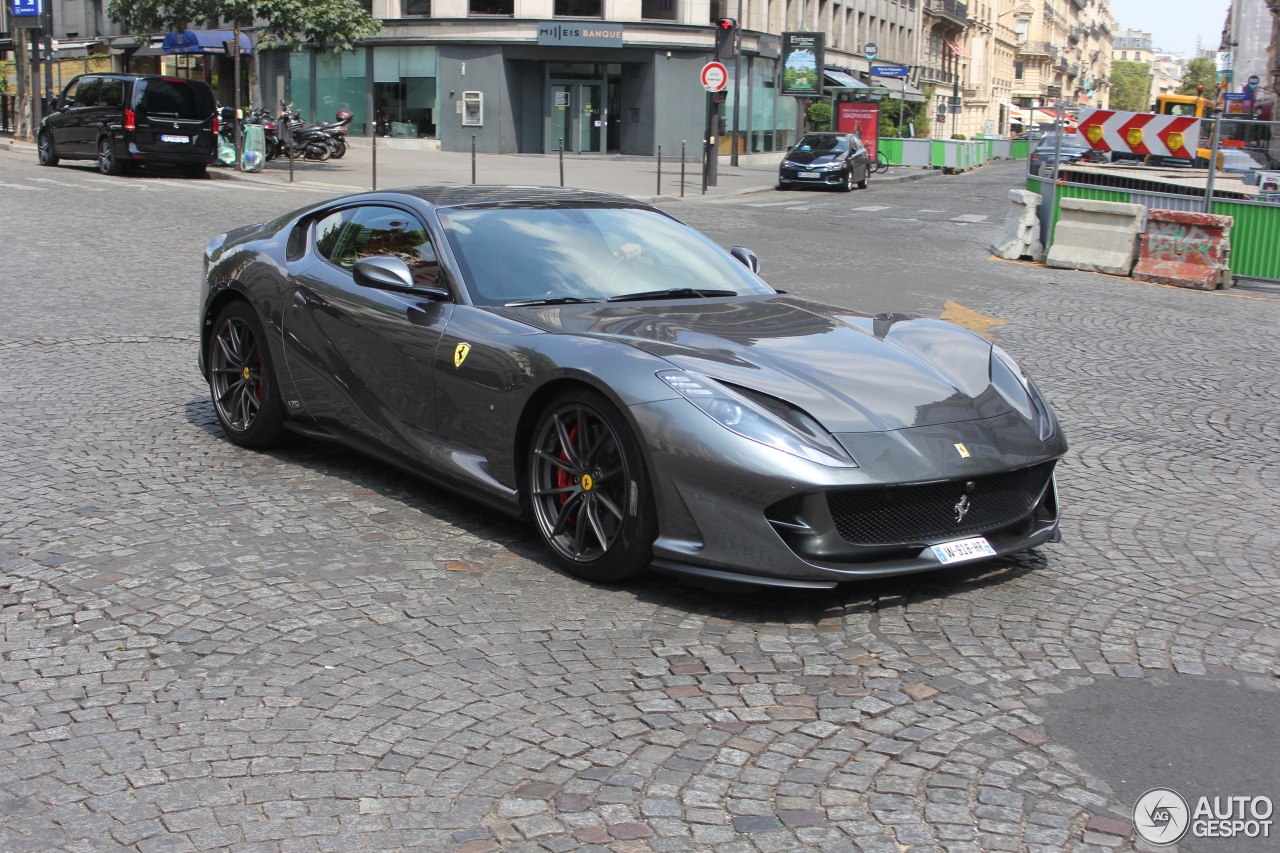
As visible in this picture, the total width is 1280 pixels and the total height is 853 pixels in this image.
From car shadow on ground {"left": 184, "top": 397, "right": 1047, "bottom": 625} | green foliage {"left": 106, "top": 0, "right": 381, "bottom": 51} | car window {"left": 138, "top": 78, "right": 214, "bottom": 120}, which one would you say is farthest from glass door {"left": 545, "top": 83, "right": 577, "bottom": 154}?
car shadow on ground {"left": 184, "top": 397, "right": 1047, "bottom": 625}

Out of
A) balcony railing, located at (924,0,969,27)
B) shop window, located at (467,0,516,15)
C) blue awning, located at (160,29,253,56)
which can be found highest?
balcony railing, located at (924,0,969,27)

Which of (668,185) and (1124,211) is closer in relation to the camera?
(1124,211)

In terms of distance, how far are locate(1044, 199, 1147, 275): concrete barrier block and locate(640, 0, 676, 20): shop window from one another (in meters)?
31.2

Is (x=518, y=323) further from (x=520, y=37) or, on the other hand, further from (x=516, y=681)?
(x=520, y=37)

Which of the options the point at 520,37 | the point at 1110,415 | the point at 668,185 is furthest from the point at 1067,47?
the point at 1110,415

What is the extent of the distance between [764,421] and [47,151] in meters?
27.1

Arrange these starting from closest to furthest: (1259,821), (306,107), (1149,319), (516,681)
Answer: (1259,821) → (516,681) → (1149,319) → (306,107)

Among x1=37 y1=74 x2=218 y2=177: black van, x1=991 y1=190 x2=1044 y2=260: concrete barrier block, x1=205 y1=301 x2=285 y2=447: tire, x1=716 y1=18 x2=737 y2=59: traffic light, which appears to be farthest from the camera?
x1=716 y1=18 x2=737 y2=59: traffic light

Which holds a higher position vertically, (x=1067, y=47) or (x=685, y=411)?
(x=1067, y=47)

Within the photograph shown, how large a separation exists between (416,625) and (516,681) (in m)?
0.57

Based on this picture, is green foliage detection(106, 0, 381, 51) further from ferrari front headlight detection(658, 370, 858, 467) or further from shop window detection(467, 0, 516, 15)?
ferrari front headlight detection(658, 370, 858, 467)

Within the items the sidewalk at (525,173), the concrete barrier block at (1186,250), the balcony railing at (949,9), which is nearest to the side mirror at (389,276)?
the concrete barrier block at (1186,250)

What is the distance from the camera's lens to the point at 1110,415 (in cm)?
812

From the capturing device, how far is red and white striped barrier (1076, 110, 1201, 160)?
55.9ft
